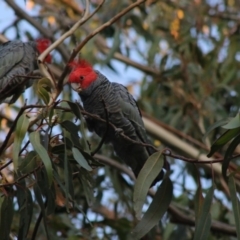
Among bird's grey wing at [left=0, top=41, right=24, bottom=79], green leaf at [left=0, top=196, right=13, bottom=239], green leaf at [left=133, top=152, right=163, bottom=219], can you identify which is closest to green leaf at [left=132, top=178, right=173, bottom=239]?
green leaf at [left=133, top=152, right=163, bottom=219]

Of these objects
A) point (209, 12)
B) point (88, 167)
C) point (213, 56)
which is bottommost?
point (88, 167)

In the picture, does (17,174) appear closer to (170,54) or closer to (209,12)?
(170,54)

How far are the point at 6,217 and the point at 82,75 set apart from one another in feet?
2.45

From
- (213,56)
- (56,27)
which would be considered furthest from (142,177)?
(56,27)

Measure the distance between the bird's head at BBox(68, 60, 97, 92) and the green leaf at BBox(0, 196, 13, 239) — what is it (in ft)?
2.23

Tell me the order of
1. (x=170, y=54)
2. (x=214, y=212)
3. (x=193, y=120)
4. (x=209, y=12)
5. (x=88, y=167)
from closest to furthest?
(x=88, y=167)
(x=214, y=212)
(x=193, y=120)
(x=170, y=54)
(x=209, y=12)

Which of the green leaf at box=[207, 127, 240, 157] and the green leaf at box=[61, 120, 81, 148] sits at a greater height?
the green leaf at box=[207, 127, 240, 157]

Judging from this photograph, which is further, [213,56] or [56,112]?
[213,56]

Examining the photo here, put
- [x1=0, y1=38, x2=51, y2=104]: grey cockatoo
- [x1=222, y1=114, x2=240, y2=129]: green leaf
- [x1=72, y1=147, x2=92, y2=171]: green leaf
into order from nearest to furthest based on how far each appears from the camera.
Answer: [x1=222, y1=114, x2=240, y2=129]: green leaf, [x1=72, y1=147, x2=92, y2=171]: green leaf, [x1=0, y1=38, x2=51, y2=104]: grey cockatoo

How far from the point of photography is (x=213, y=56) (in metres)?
4.50

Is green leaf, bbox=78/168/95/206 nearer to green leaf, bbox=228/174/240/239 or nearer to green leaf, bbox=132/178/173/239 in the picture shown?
green leaf, bbox=132/178/173/239

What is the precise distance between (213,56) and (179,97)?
1.16 feet

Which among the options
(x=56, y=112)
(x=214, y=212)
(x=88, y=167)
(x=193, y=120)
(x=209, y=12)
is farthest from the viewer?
(x=209, y=12)

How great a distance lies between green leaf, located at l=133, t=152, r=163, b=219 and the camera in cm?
218
